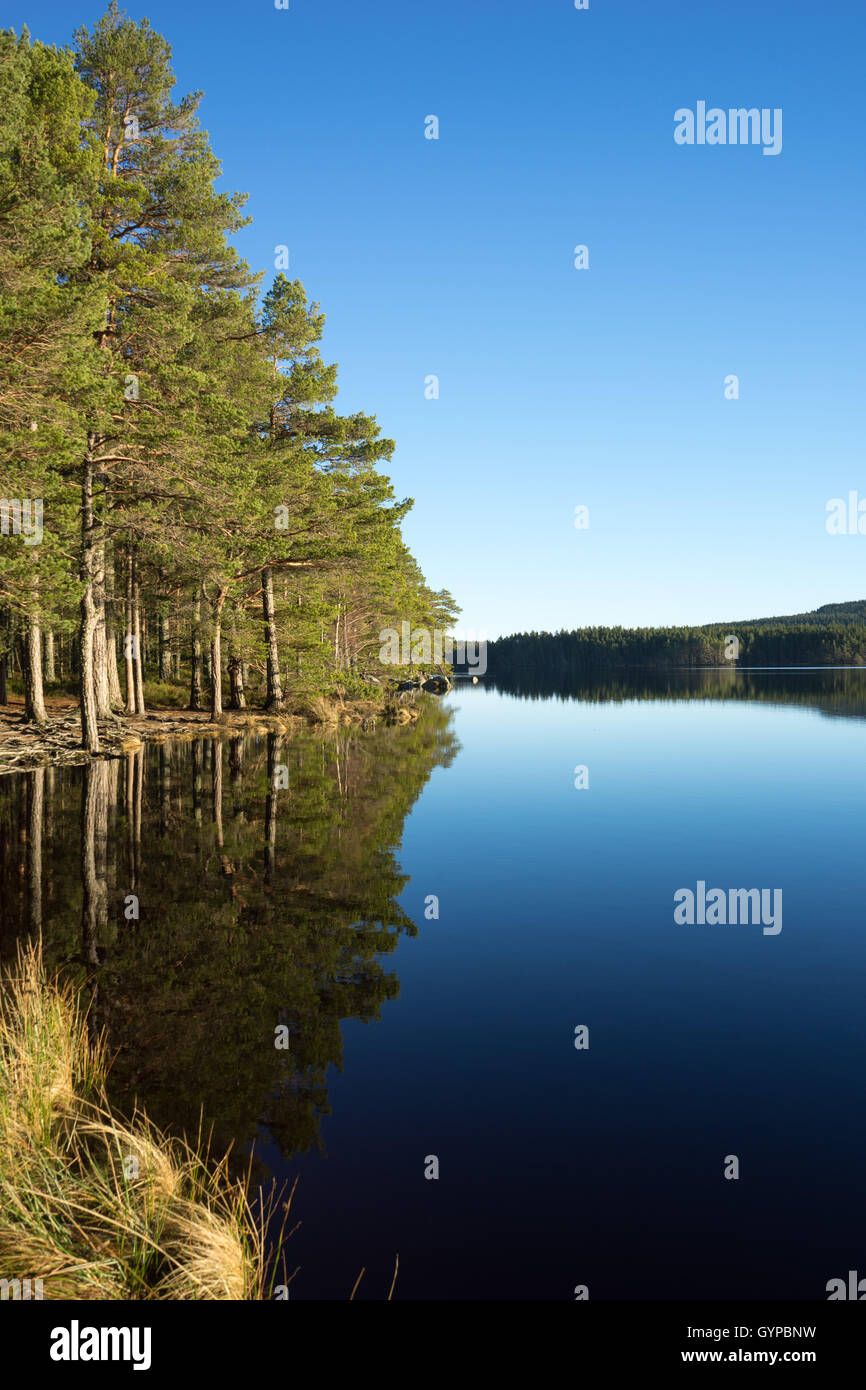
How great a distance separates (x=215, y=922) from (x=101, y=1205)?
6055 millimetres

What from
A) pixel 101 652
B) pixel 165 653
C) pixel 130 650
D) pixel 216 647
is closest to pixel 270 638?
pixel 216 647

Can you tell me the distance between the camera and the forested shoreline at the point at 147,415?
704 inches

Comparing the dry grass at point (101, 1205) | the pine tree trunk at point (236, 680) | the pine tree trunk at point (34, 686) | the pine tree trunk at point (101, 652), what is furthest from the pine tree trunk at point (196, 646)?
the dry grass at point (101, 1205)

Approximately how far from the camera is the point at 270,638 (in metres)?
39.0

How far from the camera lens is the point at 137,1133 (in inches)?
215

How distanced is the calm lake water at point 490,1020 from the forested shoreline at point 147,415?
8.79 m

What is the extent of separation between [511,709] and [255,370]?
3525 centimetres

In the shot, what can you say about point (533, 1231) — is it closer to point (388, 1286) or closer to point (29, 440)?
point (388, 1286)

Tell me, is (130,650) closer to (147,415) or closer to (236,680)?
(236,680)

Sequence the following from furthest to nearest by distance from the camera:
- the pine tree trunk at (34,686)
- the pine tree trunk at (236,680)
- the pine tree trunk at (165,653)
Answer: the pine tree trunk at (165,653) → the pine tree trunk at (236,680) → the pine tree trunk at (34,686)

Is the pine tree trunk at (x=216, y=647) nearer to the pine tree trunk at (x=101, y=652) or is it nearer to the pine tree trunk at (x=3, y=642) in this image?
the pine tree trunk at (x=101, y=652)

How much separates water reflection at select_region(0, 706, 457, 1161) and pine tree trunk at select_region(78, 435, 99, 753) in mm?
3017

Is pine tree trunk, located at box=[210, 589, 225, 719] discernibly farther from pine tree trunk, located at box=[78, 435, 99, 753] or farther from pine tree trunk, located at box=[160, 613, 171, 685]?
pine tree trunk, located at box=[160, 613, 171, 685]
